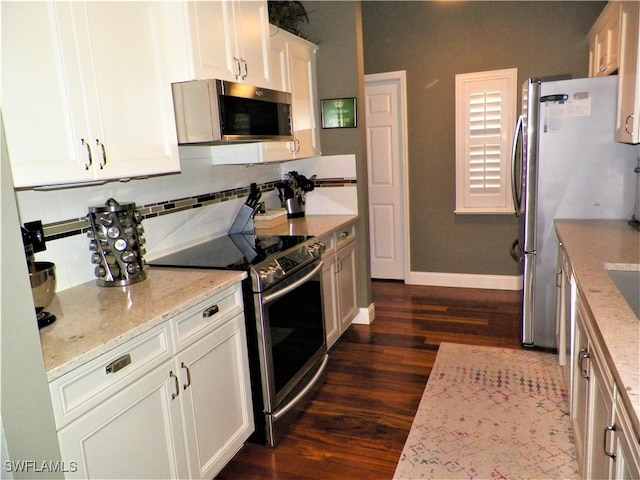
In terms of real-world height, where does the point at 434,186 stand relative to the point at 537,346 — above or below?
above

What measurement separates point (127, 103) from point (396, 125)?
10.7 feet

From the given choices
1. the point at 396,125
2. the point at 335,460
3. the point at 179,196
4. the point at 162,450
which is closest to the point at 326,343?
the point at 335,460

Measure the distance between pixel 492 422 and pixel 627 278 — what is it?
3.32 ft

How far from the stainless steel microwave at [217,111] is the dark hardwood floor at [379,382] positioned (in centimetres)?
153

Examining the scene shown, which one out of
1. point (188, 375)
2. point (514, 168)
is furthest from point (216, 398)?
point (514, 168)

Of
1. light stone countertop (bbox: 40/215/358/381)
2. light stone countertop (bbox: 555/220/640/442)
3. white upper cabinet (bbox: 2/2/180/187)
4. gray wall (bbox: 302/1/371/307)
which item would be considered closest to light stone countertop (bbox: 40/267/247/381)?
light stone countertop (bbox: 40/215/358/381)

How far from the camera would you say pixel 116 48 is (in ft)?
6.10

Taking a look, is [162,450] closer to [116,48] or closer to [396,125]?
[116,48]

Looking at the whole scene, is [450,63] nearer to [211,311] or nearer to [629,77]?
[629,77]

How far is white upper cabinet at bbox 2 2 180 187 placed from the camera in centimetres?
149

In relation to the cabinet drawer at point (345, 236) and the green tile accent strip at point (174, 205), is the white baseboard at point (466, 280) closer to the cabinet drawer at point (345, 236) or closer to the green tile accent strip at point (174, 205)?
the cabinet drawer at point (345, 236)

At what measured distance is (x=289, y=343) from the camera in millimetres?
2492

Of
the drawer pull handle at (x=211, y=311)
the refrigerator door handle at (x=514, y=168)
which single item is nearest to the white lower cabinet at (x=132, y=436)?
the drawer pull handle at (x=211, y=311)

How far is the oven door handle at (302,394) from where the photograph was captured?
7.70 ft
